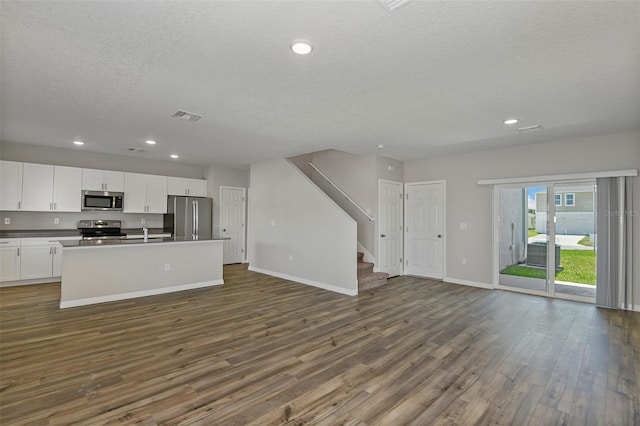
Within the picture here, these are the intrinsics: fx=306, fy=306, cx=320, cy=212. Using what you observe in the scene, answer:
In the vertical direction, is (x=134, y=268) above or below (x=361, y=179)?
below

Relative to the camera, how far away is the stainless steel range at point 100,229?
6.47 m

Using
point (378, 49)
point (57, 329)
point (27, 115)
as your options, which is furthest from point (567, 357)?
point (27, 115)

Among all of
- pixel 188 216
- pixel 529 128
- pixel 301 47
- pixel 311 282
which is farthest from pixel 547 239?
pixel 188 216

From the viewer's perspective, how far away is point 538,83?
2984mm

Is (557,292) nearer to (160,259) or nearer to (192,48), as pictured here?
(192,48)

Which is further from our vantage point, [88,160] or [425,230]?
[425,230]

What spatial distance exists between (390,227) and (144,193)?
18.8 ft

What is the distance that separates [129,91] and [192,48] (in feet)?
4.42

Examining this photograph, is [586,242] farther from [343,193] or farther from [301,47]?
[301,47]

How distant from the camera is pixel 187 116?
4.07 metres

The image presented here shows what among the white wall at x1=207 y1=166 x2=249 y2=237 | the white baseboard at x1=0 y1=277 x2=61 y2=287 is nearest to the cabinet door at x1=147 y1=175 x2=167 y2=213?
the white wall at x1=207 y1=166 x2=249 y2=237

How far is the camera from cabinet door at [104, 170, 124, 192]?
6.65 metres

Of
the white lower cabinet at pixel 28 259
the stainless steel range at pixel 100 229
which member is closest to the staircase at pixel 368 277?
the stainless steel range at pixel 100 229

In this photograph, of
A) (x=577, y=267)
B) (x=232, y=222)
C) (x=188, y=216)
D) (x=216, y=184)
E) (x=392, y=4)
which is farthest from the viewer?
(x=232, y=222)
